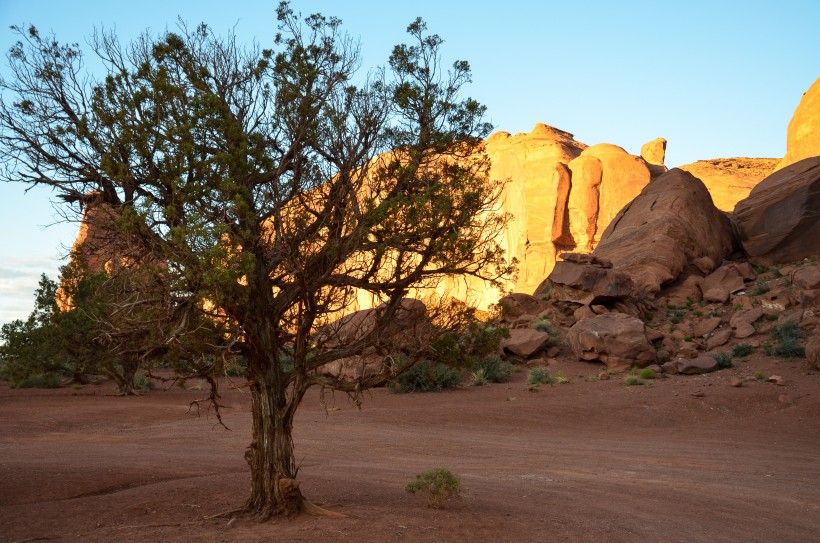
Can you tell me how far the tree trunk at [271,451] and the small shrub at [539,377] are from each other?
19270 mm

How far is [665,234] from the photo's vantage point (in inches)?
1457

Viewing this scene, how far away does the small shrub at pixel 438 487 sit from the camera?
380 inches

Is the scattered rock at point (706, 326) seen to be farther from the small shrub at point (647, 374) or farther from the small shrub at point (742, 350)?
the small shrub at point (647, 374)

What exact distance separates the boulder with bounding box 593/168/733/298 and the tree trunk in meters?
28.1

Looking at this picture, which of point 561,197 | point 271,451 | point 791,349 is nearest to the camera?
point 271,451

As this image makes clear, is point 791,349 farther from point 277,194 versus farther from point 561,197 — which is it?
point 561,197

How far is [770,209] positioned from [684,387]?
1711 centimetres

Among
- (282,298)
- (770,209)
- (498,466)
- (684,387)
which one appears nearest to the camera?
(282,298)

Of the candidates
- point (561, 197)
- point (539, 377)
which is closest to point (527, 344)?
point (539, 377)

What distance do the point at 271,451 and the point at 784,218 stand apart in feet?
112

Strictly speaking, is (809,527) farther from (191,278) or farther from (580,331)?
(580,331)

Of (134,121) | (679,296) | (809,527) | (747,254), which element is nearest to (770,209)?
(747,254)

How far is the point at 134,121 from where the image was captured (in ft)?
27.4

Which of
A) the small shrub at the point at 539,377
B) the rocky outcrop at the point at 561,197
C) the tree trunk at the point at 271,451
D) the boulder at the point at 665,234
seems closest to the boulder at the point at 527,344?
the small shrub at the point at 539,377
